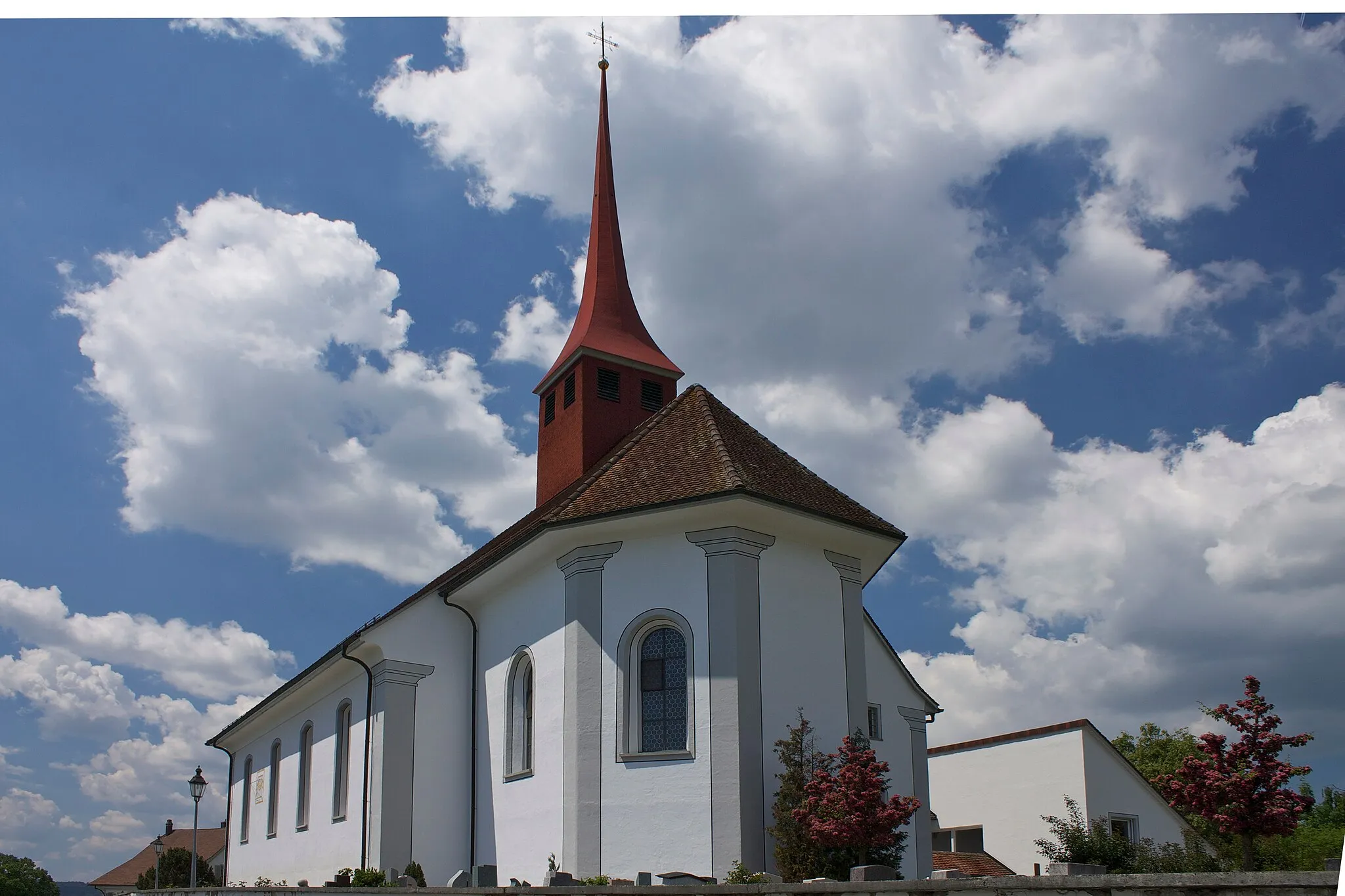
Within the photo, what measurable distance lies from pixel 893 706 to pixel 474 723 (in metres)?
8.24

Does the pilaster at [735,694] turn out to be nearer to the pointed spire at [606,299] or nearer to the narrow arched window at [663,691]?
A: the narrow arched window at [663,691]

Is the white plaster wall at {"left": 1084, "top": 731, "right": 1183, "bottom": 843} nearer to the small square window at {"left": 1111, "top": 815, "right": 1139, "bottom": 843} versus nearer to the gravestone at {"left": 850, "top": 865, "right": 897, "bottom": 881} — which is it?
the small square window at {"left": 1111, "top": 815, "right": 1139, "bottom": 843}

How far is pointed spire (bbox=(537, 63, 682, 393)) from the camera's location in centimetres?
2775

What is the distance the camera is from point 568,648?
62.1ft

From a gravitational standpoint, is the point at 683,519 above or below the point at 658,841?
above

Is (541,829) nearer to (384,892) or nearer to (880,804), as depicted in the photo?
(384,892)

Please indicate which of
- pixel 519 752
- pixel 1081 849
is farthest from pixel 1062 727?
pixel 519 752

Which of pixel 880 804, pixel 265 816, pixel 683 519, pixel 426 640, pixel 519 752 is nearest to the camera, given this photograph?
pixel 880 804

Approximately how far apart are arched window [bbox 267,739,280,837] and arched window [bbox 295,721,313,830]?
2451 mm

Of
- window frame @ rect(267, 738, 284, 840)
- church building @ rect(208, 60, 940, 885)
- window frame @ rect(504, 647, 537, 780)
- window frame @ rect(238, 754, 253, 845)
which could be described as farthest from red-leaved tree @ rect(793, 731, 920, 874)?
window frame @ rect(238, 754, 253, 845)

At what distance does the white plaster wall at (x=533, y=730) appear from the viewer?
18828 mm

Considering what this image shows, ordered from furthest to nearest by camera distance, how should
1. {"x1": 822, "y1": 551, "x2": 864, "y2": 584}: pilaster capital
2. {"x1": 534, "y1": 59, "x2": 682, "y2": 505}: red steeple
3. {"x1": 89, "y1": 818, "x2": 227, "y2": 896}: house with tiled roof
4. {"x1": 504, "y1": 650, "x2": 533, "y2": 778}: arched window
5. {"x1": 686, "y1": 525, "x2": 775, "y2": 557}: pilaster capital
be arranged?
1. {"x1": 89, "y1": 818, "x2": 227, "y2": 896}: house with tiled roof
2. {"x1": 534, "y1": 59, "x2": 682, "y2": 505}: red steeple
3. {"x1": 504, "y1": 650, "x2": 533, "y2": 778}: arched window
4. {"x1": 822, "y1": 551, "x2": 864, "y2": 584}: pilaster capital
5. {"x1": 686, "y1": 525, "x2": 775, "y2": 557}: pilaster capital

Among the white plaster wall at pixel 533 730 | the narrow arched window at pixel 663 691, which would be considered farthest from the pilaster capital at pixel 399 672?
the narrow arched window at pixel 663 691

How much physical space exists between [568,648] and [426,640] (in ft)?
16.7
